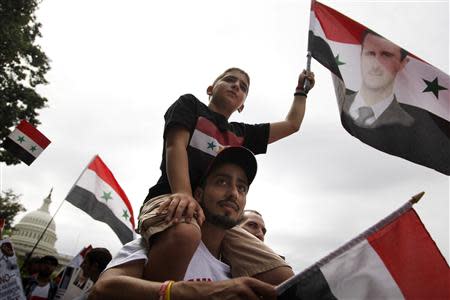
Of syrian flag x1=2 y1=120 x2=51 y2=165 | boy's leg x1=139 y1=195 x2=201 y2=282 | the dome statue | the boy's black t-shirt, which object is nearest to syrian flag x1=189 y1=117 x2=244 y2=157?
the boy's black t-shirt

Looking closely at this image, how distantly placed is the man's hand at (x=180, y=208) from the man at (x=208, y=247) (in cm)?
25

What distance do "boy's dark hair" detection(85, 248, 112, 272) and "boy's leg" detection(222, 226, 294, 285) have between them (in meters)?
3.38

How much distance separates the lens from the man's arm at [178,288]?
1379 mm

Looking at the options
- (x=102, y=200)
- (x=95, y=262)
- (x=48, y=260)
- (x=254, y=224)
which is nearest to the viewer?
(x=254, y=224)

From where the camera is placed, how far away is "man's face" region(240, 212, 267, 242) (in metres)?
4.13

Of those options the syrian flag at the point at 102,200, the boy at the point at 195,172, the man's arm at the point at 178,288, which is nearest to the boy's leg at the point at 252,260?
the boy at the point at 195,172

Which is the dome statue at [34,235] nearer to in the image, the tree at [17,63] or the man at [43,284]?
the tree at [17,63]

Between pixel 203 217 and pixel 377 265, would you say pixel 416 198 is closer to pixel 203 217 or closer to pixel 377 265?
pixel 377 265

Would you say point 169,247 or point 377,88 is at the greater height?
point 377,88

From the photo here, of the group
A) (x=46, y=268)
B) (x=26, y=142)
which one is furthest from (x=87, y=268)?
(x=26, y=142)

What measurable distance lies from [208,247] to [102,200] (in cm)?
579

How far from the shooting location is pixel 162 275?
1738mm

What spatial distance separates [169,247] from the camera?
5.66 feet

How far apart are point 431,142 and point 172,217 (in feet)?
8.21
